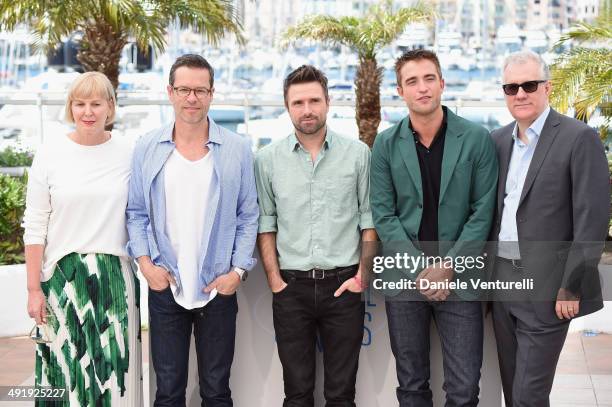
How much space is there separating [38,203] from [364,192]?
1.64 meters

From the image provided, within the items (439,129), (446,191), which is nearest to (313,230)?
(446,191)

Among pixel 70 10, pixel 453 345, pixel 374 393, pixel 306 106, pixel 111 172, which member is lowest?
pixel 374 393

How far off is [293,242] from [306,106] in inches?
27.5

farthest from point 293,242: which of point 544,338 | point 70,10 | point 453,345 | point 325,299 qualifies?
point 70,10

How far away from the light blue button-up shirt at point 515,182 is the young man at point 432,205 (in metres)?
0.08

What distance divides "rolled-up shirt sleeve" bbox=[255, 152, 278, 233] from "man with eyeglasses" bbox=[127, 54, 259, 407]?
65 millimetres

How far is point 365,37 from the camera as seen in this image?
16.3 m

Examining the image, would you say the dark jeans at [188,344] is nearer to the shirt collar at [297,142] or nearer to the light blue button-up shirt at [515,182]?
the shirt collar at [297,142]

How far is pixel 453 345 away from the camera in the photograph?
4.46 metres

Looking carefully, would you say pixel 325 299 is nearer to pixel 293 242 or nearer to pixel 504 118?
pixel 293 242

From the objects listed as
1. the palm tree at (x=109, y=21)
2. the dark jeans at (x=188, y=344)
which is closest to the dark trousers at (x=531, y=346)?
the dark jeans at (x=188, y=344)

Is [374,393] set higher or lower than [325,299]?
lower

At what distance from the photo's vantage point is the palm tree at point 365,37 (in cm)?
1630

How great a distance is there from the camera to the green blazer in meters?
4.33
